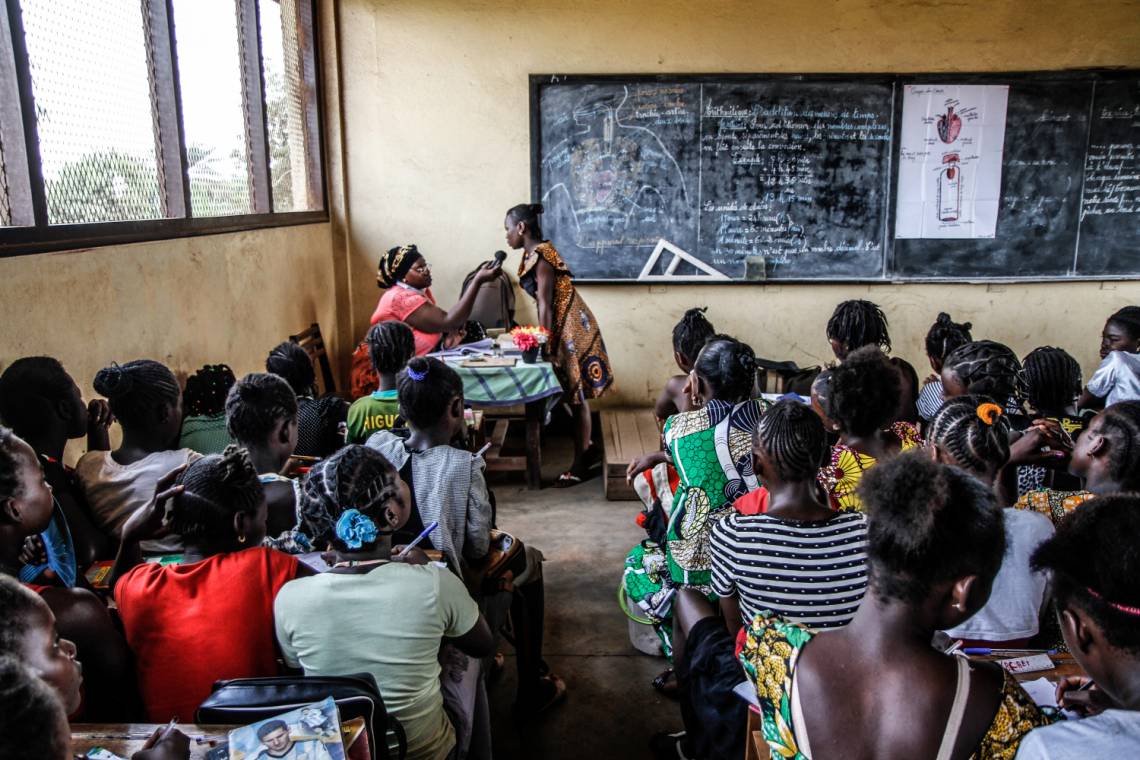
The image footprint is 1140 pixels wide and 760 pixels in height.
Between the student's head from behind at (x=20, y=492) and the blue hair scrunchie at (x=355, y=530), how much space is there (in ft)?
1.93

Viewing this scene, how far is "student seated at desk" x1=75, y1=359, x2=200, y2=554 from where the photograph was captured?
2.12 m

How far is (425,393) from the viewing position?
2246mm

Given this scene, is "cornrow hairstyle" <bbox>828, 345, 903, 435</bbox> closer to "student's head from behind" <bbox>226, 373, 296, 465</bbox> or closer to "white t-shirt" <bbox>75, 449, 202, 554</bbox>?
"student's head from behind" <bbox>226, 373, 296, 465</bbox>

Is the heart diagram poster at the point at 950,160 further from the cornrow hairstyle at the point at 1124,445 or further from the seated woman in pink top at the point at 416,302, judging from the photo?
the cornrow hairstyle at the point at 1124,445

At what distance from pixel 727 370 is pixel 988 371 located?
3.40ft

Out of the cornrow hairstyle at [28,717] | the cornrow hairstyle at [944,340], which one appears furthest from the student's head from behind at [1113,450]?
the cornrow hairstyle at [28,717]

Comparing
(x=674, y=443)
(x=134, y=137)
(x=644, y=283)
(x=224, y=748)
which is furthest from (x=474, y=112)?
(x=224, y=748)

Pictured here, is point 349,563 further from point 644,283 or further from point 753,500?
point 644,283

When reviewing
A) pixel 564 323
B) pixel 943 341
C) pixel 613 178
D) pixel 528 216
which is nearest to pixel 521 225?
pixel 528 216

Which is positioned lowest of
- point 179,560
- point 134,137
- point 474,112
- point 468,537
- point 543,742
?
point 543,742

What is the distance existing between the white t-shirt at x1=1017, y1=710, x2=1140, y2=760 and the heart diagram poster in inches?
195

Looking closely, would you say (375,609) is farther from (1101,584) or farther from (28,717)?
(1101,584)

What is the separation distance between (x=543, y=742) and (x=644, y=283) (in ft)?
11.9

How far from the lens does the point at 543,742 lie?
2.43 m
